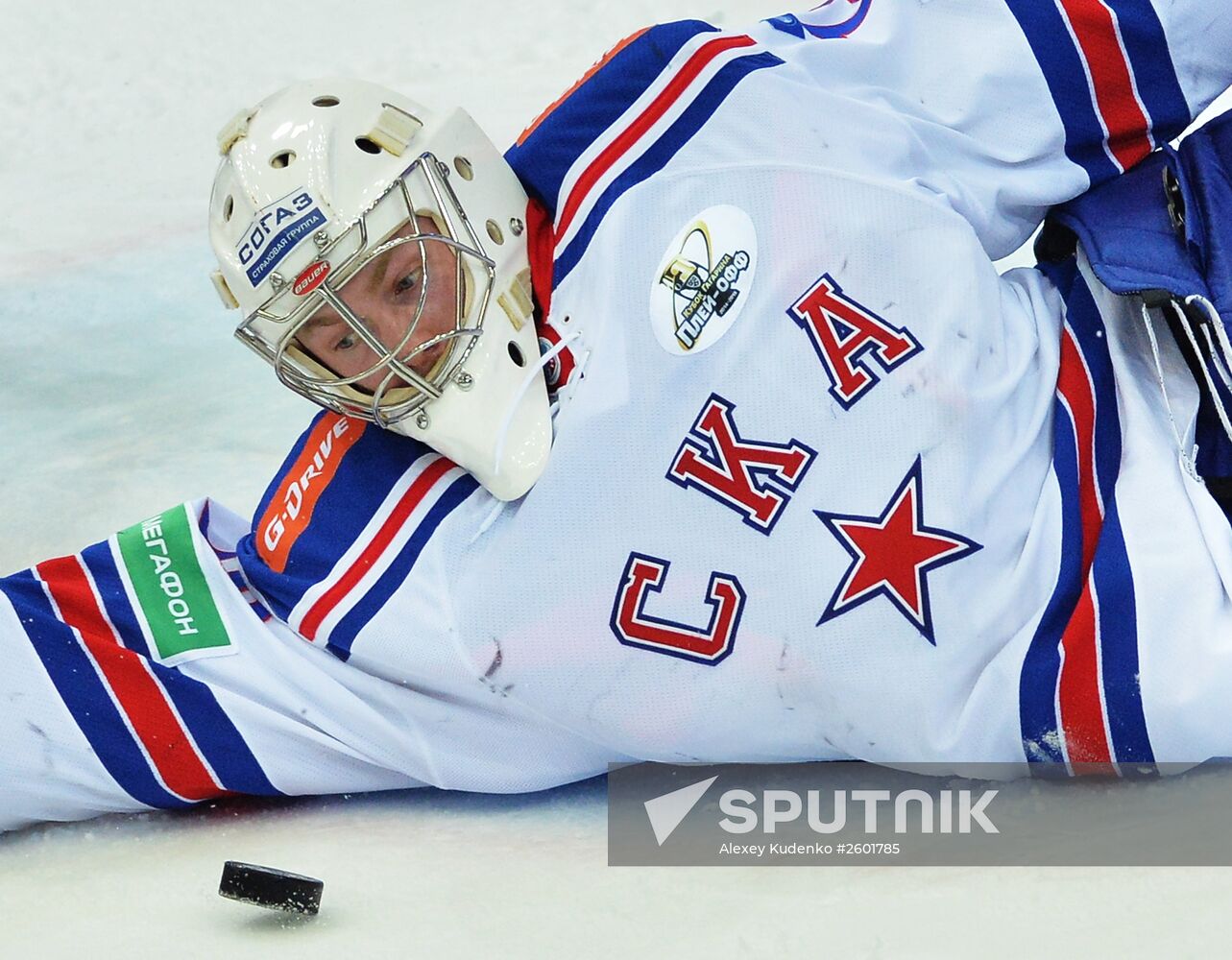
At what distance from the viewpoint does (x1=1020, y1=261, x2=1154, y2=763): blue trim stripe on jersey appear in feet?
5.49

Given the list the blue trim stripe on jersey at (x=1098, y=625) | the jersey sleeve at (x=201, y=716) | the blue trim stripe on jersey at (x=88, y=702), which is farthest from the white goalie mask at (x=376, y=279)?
the blue trim stripe on jersey at (x=1098, y=625)

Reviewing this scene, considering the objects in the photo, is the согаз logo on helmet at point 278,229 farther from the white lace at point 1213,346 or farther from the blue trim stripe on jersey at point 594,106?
the white lace at point 1213,346

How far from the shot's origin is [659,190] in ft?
5.89

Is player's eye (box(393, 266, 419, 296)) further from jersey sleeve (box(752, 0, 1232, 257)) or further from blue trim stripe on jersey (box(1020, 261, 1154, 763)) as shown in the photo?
blue trim stripe on jersey (box(1020, 261, 1154, 763))

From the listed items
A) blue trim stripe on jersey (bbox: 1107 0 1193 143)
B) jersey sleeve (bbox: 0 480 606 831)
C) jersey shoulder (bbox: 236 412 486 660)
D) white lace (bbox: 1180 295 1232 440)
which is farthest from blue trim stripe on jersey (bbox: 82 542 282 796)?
blue trim stripe on jersey (bbox: 1107 0 1193 143)

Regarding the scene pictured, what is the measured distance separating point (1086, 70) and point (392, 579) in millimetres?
925

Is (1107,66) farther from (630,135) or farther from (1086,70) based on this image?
(630,135)

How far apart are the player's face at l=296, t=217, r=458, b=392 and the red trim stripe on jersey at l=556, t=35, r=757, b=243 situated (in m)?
0.16

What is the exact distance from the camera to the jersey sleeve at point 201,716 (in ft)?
6.03

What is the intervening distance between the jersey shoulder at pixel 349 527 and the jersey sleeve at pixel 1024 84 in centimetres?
60

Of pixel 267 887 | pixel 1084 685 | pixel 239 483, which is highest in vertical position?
pixel 1084 685

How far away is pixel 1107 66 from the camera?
74.0 inches

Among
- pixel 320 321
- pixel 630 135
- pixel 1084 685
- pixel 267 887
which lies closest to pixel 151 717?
pixel 267 887

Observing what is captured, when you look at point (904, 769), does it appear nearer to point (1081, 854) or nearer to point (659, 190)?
point (1081, 854)
